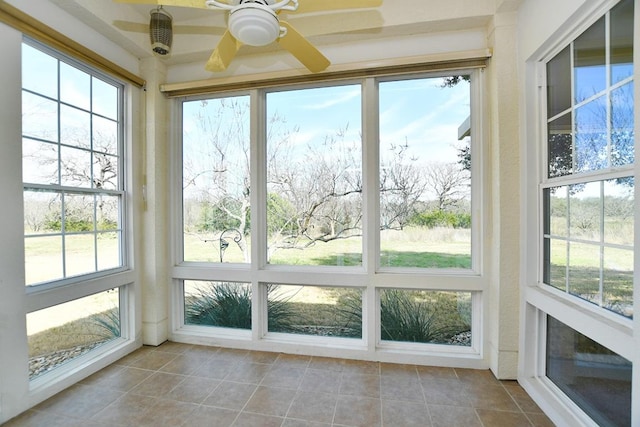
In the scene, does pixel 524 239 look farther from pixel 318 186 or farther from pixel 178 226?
pixel 178 226

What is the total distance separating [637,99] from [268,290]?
254 centimetres

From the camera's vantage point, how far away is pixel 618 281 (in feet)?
4.27

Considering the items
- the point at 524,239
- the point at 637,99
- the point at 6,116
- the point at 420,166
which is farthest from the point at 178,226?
the point at 637,99

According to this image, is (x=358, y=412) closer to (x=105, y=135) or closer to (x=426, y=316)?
(x=426, y=316)

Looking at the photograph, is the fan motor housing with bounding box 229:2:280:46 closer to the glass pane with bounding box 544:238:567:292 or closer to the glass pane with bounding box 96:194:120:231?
the glass pane with bounding box 96:194:120:231

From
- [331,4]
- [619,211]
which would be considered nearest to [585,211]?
[619,211]

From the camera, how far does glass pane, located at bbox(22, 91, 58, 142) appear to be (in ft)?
5.71

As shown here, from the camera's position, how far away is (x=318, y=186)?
2412 millimetres

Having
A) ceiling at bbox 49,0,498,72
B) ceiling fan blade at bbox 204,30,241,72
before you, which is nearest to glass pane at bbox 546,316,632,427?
ceiling at bbox 49,0,498,72

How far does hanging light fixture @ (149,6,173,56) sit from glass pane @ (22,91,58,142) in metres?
0.80

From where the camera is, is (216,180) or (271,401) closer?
(271,401)

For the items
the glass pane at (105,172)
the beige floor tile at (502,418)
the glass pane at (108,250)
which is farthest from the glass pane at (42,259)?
the beige floor tile at (502,418)

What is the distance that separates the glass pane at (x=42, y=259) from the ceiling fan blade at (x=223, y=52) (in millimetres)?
1591

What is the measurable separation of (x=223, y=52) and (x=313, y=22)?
1.02 meters
